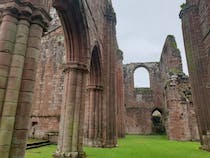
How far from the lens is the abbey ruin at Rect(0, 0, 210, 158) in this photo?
332 cm

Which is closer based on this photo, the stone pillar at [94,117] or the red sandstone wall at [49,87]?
the stone pillar at [94,117]

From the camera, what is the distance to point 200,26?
423 inches

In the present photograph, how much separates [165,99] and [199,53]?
12.0 meters

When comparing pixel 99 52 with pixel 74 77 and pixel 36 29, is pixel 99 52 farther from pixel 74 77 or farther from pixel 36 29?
pixel 36 29

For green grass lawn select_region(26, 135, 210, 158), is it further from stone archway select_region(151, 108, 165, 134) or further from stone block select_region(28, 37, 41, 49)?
stone archway select_region(151, 108, 165, 134)

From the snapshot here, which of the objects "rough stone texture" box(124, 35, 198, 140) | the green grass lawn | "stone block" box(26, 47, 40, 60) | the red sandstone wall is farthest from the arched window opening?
"stone block" box(26, 47, 40, 60)

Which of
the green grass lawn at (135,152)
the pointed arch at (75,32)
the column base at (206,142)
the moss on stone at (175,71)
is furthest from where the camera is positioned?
the moss on stone at (175,71)

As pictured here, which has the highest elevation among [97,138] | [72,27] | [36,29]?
[72,27]

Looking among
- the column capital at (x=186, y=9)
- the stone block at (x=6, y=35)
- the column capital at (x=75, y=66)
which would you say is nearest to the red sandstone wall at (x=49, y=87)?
the column capital at (x=75, y=66)

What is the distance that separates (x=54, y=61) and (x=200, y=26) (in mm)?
9754

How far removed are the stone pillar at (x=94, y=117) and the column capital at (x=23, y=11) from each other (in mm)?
7326

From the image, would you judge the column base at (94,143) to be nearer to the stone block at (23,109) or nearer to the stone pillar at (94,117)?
the stone pillar at (94,117)

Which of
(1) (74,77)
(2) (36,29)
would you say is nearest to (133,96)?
(1) (74,77)

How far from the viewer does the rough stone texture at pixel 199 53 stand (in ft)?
31.0
